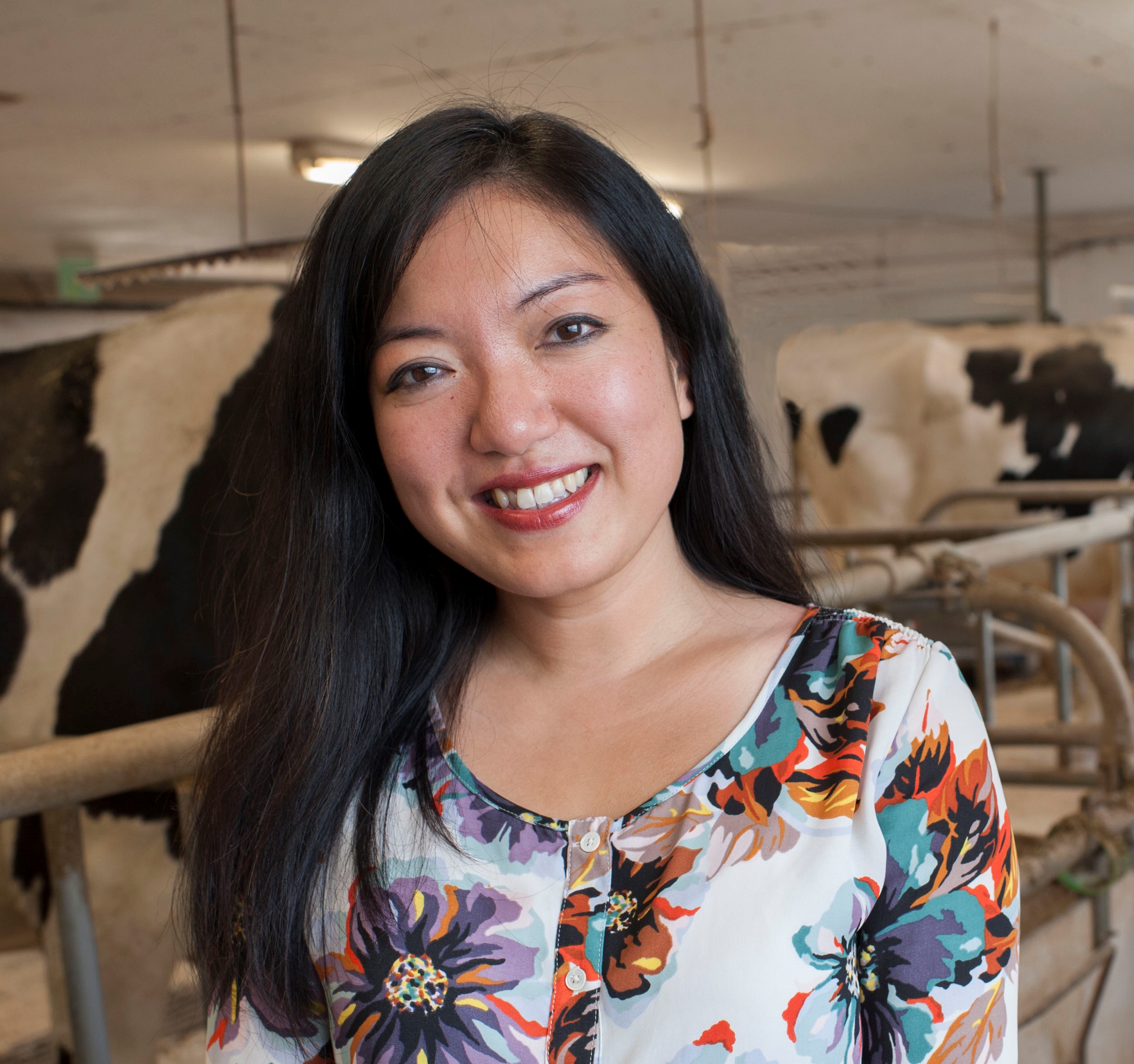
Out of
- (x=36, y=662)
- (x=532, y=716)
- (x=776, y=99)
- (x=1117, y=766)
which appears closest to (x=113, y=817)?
(x=36, y=662)

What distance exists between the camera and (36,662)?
62.3 inches

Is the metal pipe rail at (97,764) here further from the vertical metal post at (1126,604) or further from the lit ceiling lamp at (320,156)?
the lit ceiling lamp at (320,156)

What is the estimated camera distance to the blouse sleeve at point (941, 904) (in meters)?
0.66

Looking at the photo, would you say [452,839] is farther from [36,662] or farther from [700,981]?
[36,662]

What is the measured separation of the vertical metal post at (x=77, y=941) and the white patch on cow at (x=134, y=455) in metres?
0.71

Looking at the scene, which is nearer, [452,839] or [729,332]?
[452,839]

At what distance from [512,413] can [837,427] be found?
3972mm

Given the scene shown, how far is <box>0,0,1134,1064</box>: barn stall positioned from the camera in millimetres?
1309

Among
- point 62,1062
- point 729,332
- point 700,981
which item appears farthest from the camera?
point 62,1062

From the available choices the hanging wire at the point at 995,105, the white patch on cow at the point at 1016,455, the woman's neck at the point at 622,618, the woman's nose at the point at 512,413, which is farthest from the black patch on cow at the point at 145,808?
the hanging wire at the point at 995,105

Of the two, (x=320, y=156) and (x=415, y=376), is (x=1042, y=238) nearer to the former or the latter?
(x=320, y=156)

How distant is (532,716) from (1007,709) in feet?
11.3

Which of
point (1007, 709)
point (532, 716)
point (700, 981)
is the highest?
point (532, 716)

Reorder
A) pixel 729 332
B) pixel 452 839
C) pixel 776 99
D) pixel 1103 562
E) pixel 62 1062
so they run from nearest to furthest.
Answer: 1. pixel 452 839
2. pixel 729 332
3. pixel 62 1062
4. pixel 1103 562
5. pixel 776 99
